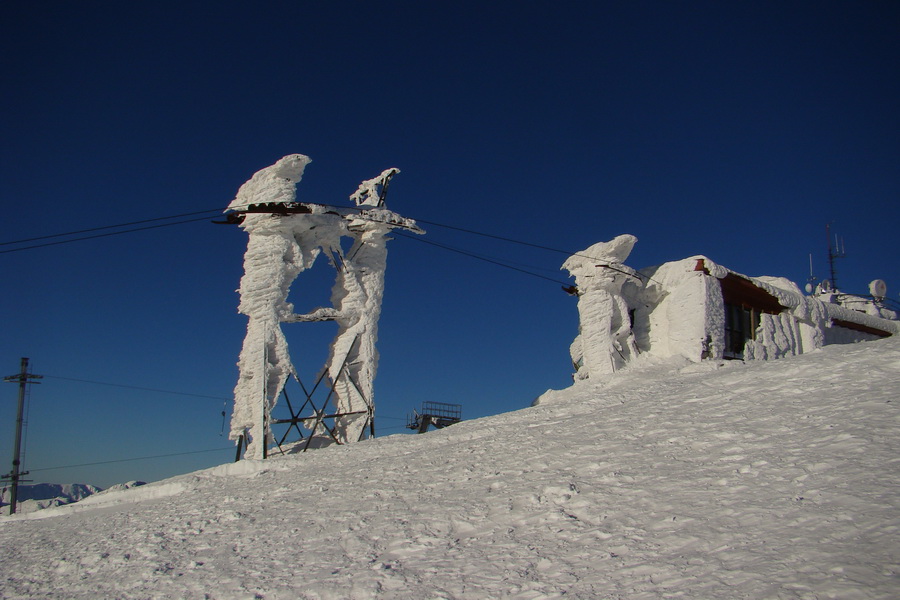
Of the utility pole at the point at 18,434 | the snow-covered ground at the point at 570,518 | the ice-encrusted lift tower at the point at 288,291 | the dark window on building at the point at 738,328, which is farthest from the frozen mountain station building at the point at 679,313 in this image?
the utility pole at the point at 18,434

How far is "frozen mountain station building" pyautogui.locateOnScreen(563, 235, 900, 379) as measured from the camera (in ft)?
59.2

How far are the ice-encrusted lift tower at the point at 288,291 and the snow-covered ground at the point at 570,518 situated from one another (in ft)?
15.4

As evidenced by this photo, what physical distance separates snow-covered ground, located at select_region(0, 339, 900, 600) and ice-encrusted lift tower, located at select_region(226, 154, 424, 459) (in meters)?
4.70

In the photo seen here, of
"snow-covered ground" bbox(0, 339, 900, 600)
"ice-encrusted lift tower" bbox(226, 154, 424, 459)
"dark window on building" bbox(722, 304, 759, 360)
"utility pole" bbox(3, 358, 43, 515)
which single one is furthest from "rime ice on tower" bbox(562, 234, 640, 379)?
"utility pole" bbox(3, 358, 43, 515)

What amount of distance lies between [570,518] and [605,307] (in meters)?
12.9

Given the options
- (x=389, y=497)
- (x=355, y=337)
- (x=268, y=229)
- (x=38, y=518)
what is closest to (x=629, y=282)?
(x=355, y=337)

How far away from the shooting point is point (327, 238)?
17.0m

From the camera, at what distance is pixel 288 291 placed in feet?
52.0

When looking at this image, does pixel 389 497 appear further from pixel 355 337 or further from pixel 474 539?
pixel 355 337

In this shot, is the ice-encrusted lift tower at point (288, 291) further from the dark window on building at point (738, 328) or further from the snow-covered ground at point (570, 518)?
the dark window on building at point (738, 328)

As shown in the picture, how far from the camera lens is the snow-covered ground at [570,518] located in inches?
188

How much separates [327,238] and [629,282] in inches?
356

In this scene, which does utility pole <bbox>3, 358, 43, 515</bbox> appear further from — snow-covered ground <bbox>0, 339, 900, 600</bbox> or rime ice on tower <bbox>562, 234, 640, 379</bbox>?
rime ice on tower <bbox>562, 234, 640, 379</bbox>

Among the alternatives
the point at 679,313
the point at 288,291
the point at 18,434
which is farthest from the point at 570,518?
the point at 18,434
